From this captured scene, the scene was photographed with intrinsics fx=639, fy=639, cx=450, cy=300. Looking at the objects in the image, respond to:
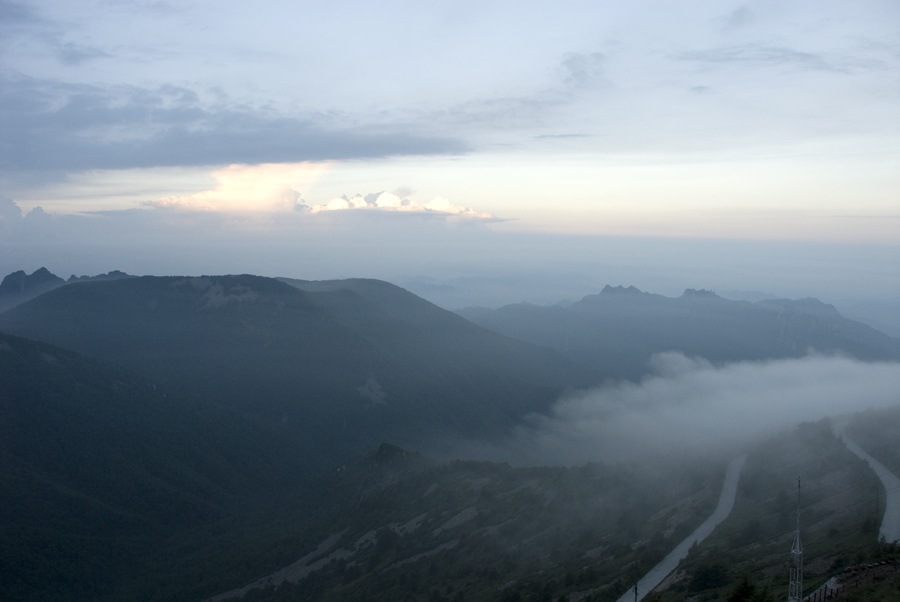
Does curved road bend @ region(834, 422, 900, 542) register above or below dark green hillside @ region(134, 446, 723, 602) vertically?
above

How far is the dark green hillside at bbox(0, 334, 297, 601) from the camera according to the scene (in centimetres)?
11400

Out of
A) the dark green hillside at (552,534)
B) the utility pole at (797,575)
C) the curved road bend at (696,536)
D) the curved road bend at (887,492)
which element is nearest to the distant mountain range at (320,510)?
the dark green hillside at (552,534)

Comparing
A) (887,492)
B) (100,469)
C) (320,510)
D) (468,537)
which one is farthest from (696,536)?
(100,469)

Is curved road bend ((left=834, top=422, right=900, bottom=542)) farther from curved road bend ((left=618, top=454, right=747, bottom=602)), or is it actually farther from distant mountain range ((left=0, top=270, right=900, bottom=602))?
curved road bend ((left=618, top=454, right=747, bottom=602))

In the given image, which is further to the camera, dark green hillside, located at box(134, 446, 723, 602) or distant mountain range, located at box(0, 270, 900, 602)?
dark green hillside, located at box(134, 446, 723, 602)

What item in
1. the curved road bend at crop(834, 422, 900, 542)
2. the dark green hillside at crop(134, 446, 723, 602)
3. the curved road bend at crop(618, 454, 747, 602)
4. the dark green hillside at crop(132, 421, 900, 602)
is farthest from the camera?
the dark green hillside at crop(134, 446, 723, 602)

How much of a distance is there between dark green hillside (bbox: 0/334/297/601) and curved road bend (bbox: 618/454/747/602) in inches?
3886

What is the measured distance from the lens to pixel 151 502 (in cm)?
14762

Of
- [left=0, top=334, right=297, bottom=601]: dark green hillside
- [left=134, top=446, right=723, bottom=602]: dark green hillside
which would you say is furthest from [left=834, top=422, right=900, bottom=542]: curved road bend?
[left=0, top=334, right=297, bottom=601]: dark green hillside

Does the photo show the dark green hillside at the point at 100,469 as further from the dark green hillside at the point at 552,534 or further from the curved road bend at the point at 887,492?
the curved road bend at the point at 887,492

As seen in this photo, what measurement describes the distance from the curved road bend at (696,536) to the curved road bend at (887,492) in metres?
13.4

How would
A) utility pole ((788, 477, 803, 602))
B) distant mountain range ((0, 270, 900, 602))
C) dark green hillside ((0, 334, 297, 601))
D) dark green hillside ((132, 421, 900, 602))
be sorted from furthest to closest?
dark green hillside ((0, 334, 297, 601)) → distant mountain range ((0, 270, 900, 602)) → dark green hillside ((132, 421, 900, 602)) → utility pole ((788, 477, 803, 602))

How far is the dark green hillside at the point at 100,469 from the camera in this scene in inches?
4488

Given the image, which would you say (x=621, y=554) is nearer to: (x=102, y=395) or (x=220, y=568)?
(x=220, y=568)
